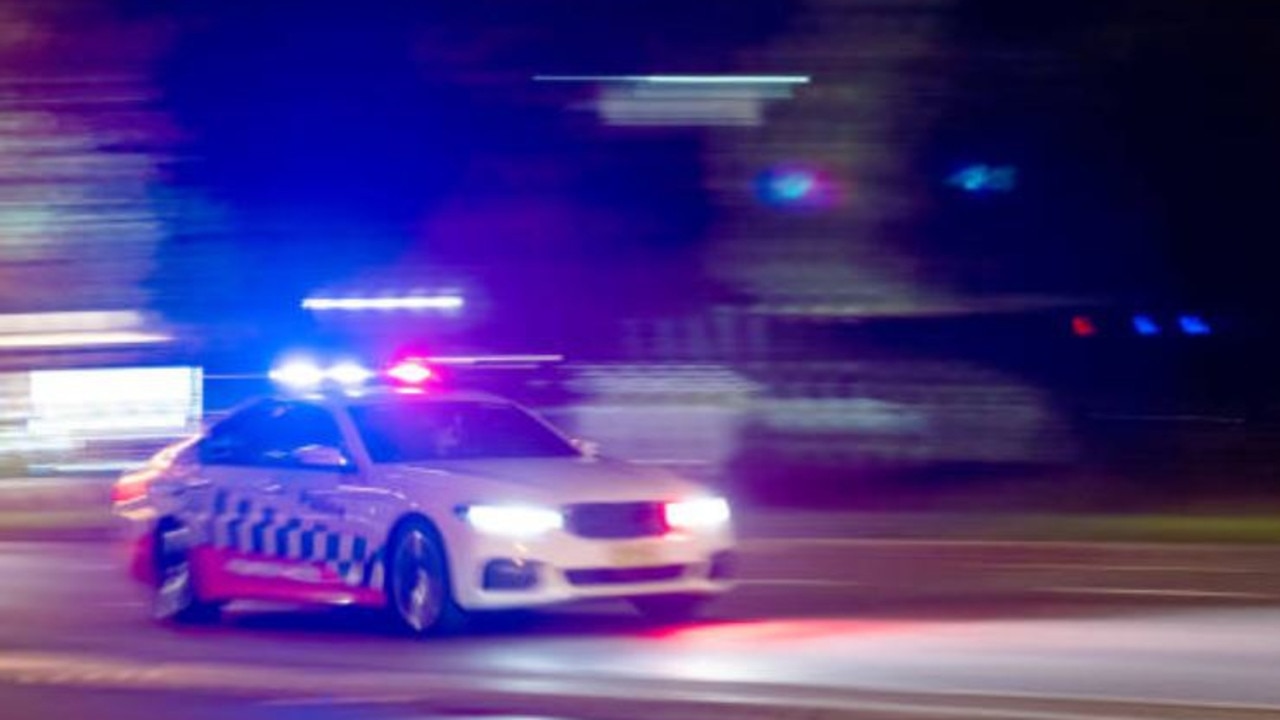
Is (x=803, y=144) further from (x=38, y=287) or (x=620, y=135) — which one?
(x=38, y=287)

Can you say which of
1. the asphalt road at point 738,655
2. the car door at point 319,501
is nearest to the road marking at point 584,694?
the asphalt road at point 738,655

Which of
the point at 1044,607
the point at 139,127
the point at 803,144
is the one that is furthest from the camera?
the point at 139,127

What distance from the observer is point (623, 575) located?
47.4ft

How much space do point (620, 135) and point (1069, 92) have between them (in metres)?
5.40

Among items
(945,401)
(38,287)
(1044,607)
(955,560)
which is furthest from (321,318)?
(1044,607)

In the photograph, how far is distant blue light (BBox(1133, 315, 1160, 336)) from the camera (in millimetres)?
32844

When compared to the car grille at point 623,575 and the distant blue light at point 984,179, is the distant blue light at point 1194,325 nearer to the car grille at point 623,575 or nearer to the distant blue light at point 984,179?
the distant blue light at point 984,179

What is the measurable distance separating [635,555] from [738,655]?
1.32 m

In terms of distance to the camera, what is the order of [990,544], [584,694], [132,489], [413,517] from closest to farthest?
[584,694], [413,517], [132,489], [990,544]

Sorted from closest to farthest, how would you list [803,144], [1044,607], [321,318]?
[1044,607] → [803,144] → [321,318]

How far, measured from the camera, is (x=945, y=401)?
2806 centimetres

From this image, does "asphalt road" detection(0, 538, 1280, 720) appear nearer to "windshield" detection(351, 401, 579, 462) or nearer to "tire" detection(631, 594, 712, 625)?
"tire" detection(631, 594, 712, 625)

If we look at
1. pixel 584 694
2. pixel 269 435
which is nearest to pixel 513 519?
pixel 269 435

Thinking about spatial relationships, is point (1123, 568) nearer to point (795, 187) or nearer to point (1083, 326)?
point (795, 187)
